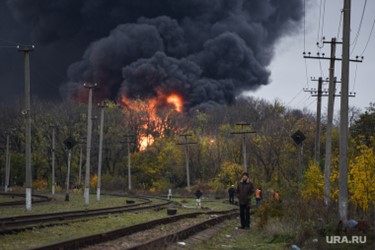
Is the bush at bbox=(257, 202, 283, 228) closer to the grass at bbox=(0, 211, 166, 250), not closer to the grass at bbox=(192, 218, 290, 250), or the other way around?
the grass at bbox=(192, 218, 290, 250)

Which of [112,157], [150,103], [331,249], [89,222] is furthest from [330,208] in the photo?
[150,103]

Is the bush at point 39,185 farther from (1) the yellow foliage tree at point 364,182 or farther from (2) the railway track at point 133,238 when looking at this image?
(1) the yellow foliage tree at point 364,182

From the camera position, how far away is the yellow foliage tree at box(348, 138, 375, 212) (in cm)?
1862

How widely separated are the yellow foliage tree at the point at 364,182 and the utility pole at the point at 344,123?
4.81m

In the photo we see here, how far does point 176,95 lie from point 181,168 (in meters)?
39.9

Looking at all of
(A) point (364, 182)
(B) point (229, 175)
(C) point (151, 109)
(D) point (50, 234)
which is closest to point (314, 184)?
(A) point (364, 182)

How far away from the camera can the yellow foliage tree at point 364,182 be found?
61.1 feet

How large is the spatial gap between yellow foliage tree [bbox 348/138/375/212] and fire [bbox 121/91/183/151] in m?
58.6

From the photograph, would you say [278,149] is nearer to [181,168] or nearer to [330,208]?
[181,168]

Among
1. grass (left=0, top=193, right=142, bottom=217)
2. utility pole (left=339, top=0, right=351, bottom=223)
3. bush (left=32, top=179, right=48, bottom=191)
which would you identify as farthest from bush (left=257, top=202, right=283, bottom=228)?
bush (left=32, top=179, right=48, bottom=191)

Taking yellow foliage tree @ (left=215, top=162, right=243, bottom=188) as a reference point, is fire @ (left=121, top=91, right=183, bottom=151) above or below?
above

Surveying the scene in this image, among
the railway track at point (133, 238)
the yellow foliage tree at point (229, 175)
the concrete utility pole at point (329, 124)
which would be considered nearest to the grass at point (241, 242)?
the railway track at point (133, 238)

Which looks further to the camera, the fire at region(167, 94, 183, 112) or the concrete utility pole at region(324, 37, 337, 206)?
the fire at region(167, 94, 183, 112)

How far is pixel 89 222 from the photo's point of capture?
1792cm
